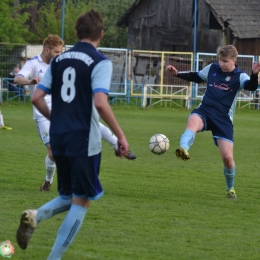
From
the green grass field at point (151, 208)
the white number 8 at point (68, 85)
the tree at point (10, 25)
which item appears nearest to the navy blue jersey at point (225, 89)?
the green grass field at point (151, 208)

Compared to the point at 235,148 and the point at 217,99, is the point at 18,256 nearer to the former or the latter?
the point at 217,99

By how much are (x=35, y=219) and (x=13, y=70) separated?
25466 millimetres

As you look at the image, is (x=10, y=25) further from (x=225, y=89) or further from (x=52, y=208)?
(x=52, y=208)

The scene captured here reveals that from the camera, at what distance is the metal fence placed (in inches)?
1163

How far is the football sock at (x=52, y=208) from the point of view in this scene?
17.4ft

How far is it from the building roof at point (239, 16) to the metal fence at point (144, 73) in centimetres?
349

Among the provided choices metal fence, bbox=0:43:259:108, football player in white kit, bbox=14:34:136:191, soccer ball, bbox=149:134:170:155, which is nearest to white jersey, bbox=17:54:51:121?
football player in white kit, bbox=14:34:136:191

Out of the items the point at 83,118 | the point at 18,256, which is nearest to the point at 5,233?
the point at 18,256

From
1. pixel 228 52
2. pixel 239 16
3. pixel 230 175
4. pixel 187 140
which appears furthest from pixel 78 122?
pixel 239 16

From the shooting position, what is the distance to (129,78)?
2970 cm

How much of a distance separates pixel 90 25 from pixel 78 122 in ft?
2.31

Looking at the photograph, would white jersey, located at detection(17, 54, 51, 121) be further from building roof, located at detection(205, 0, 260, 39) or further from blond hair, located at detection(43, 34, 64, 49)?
building roof, located at detection(205, 0, 260, 39)

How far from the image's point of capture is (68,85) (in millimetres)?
5090

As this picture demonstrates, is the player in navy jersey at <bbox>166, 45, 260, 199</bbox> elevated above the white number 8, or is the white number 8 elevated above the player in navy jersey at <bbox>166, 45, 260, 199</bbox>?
the white number 8
